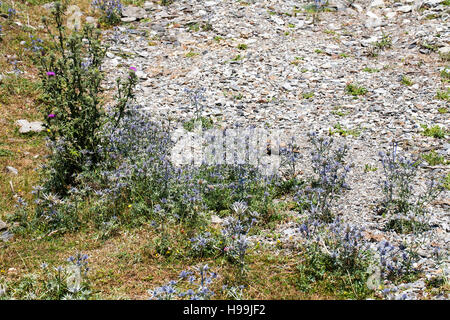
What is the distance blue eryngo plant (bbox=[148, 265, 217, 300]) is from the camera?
13.3 feet

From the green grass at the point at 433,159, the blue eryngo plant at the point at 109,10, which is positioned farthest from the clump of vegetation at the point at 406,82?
the blue eryngo plant at the point at 109,10

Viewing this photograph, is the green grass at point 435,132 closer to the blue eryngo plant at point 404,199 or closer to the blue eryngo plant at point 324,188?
the blue eryngo plant at point 404,199

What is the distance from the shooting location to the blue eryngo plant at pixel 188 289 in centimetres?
405

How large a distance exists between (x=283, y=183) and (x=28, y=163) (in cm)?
492

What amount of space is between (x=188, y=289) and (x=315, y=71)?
7541mm

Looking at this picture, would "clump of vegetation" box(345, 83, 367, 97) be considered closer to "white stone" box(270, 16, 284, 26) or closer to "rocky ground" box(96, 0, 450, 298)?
"rocky ground" box(96, 0, 450, 298)

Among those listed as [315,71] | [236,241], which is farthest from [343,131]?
[236,241]

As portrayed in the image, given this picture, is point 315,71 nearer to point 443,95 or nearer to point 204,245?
point 443,95

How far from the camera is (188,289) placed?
4.53 meters

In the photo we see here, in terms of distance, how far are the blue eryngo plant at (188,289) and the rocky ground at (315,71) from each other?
1483 millimetres

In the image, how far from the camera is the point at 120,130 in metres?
7.61

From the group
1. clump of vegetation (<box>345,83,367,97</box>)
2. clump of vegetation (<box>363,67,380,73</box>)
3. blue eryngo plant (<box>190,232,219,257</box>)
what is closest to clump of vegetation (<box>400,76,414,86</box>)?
clump of vegetation (<box>363,67,380,73</box>)
